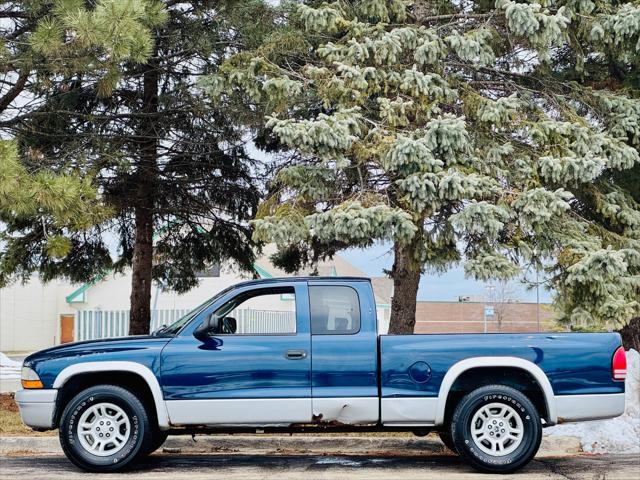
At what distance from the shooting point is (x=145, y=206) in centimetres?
1639

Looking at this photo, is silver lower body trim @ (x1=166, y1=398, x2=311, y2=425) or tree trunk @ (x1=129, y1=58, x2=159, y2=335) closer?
silver lower body trim @ (x1=166, y1=398, x2=311, y2=425)

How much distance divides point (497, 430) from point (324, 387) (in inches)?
68.0

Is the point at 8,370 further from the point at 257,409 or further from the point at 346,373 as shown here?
the point at 346,373

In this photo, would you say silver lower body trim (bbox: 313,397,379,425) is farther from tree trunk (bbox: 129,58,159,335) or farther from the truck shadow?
tree trunk (bbox: 129,58,159,335)

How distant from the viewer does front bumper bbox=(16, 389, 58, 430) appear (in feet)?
26.5

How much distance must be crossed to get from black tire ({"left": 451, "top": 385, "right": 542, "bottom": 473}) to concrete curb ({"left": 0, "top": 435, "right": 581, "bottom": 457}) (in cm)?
173

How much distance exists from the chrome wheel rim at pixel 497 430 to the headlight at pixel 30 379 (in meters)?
4.18

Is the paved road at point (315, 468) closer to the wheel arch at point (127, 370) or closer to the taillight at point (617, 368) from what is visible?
the wheel arch at point (127, 370)

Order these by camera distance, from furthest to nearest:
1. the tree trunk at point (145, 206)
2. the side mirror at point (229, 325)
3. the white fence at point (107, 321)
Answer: the white fence at point (107, 321) → the tree trunk at point (145, 206) → the side mirror at point (229, 325)

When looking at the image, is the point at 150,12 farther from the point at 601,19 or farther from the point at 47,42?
the point at 601,19

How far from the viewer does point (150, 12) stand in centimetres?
1121

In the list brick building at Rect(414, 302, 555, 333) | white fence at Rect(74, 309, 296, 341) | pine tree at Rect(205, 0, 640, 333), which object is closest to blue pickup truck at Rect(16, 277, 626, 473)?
pine tree at Rect(205, 0, 640, 333)

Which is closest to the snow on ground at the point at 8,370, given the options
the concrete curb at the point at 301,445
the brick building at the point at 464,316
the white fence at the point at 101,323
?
the white fence at the point at 101,323

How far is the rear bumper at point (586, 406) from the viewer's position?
802cm
